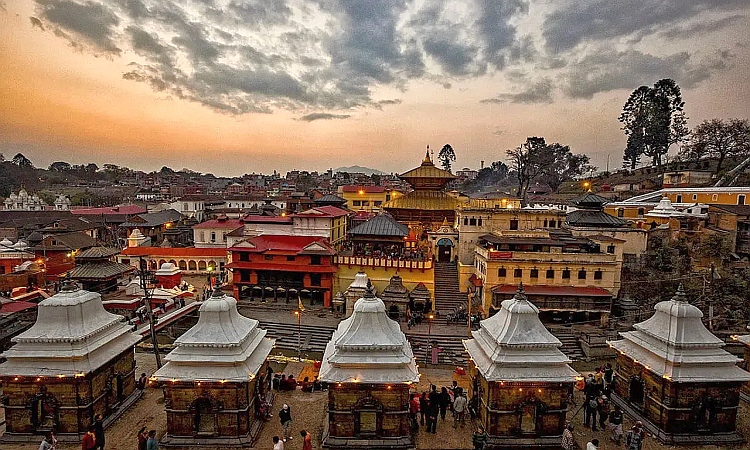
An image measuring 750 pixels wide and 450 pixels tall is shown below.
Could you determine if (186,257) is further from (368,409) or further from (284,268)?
(368,409)

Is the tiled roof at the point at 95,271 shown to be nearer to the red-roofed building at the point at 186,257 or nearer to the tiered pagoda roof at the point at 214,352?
the red-roofed building at the point at 186,257

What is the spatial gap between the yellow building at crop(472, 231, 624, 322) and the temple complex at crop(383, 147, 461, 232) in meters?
14.7

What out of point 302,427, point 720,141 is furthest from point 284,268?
point 720,141

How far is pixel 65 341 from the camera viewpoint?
43.2 ft

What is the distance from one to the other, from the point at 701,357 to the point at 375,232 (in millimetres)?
22319

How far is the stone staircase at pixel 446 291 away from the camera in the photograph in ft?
97.4

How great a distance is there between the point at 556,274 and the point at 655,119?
48.9m

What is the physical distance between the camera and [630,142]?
222 ft

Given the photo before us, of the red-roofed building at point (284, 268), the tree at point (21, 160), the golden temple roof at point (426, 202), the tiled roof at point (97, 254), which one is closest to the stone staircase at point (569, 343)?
the red-roofed building at point (284, 268)

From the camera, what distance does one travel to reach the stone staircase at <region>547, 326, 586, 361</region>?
76.4 ft

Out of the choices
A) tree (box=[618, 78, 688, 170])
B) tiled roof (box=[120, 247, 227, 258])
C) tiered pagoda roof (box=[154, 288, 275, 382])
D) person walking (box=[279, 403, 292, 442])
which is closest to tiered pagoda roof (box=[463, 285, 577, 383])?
person walking (box=[279, 403, 292, 442])

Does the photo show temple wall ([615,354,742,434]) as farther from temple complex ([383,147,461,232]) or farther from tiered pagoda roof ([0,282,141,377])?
temple complex ([383,147,461,232])

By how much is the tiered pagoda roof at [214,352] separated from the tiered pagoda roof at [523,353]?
25.5ft

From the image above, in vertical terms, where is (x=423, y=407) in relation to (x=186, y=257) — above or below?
below
